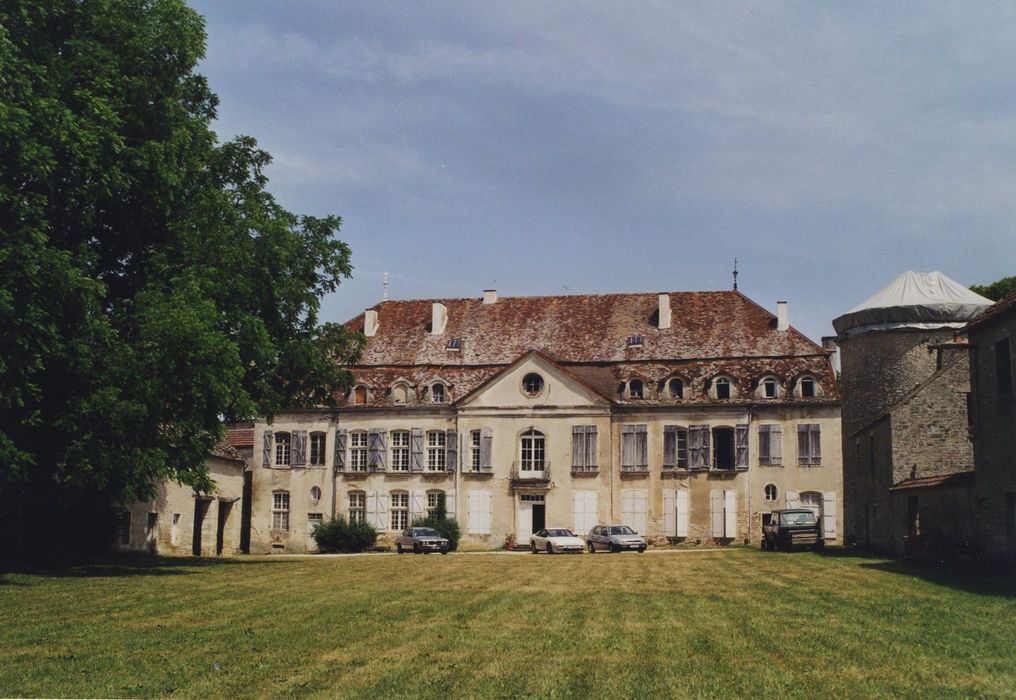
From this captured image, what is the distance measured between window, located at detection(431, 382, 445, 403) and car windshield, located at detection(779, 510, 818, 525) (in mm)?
17599

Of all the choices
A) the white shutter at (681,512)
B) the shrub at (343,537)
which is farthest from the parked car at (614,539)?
the shrub at (343,537)

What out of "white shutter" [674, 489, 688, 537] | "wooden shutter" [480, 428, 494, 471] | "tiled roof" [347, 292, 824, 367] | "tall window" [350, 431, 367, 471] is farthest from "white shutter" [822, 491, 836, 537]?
"tall window" [350, 431, 367, 471]

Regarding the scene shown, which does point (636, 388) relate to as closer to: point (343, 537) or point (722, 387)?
point (722, 387)

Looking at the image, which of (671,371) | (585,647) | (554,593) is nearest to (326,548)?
(671,371)

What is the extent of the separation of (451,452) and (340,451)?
531 cm

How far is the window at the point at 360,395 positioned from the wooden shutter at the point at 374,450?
5.24ft

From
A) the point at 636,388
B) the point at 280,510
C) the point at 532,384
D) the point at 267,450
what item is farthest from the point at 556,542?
the point at 267,450

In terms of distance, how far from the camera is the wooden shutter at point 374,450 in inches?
1970

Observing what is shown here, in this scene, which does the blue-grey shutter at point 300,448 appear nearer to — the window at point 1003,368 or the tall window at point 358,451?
the tall window at point 358,451

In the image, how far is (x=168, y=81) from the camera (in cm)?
2681

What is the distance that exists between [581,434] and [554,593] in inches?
1117

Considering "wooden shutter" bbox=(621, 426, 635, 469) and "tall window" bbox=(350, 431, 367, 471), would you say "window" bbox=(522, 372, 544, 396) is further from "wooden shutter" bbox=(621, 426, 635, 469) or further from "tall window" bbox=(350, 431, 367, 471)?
"tall window" bbox=(350, 431, 367, 471)

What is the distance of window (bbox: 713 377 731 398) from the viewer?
4841cm

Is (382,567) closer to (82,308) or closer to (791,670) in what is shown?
(82,308)
